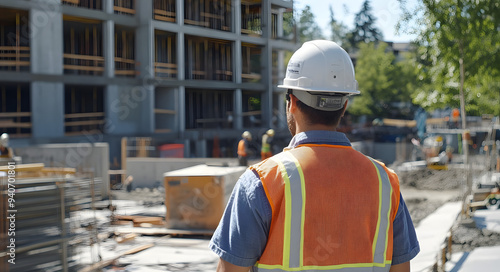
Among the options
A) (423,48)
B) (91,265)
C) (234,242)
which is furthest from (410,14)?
(234,242)

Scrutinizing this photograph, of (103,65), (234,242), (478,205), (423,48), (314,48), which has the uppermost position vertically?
(423,48)

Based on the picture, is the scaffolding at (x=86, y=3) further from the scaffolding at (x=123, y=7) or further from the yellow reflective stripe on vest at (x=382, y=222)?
the yellow reflective stripe on vest at (x=382, y=222)

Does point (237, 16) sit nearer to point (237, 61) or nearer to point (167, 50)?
point (237, 61)

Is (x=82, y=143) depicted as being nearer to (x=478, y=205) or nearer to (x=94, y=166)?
(x=94, y=166)

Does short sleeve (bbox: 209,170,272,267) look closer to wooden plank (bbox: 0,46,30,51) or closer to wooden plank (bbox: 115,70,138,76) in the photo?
wooden plank (bbox: 0,46,30,51)

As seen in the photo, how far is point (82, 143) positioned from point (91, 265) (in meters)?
9.16

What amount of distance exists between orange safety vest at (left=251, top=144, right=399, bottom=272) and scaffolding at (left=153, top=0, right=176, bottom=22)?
3.57 metres

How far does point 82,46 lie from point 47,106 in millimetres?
1821

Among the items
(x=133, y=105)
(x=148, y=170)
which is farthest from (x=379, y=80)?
(x=133, y=105)

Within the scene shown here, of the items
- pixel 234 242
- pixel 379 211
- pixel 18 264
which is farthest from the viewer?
pixel 18 264

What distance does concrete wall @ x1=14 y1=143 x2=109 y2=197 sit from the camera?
46.5 ft

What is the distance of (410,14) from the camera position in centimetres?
1002

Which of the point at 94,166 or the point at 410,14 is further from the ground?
the point at 410,14

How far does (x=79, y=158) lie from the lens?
14828 millimetres
